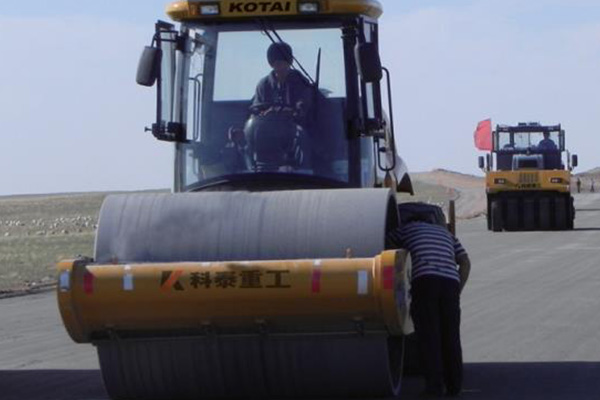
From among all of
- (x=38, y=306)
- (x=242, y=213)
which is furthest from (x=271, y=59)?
(x=38, y=306)

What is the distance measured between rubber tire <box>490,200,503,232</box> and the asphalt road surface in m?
16.0

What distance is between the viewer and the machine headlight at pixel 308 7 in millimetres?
A: 12922

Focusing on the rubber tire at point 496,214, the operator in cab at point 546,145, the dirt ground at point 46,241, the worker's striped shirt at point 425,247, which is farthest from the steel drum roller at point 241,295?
the operator in cab at point 546,145

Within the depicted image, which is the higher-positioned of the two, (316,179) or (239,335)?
(316,179)

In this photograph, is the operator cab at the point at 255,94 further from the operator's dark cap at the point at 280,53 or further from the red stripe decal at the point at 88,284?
the red stripe decal at the point at 88,284

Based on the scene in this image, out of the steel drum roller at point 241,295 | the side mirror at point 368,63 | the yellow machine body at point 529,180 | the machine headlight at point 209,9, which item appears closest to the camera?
the steel drum roller at point 241,295

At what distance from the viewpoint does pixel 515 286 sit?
2497cm

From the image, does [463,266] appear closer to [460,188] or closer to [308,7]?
[308,7]

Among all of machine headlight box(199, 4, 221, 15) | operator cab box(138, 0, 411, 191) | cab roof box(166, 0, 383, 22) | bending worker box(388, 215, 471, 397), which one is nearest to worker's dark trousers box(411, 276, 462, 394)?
bending worker box(388, 215, 471, 397)

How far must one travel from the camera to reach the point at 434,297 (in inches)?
480

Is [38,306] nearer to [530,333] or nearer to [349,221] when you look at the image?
[530,333]

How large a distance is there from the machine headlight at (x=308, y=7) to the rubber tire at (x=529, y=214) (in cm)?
3469

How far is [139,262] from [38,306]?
473 inches

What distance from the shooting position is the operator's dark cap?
12969 millimetres
